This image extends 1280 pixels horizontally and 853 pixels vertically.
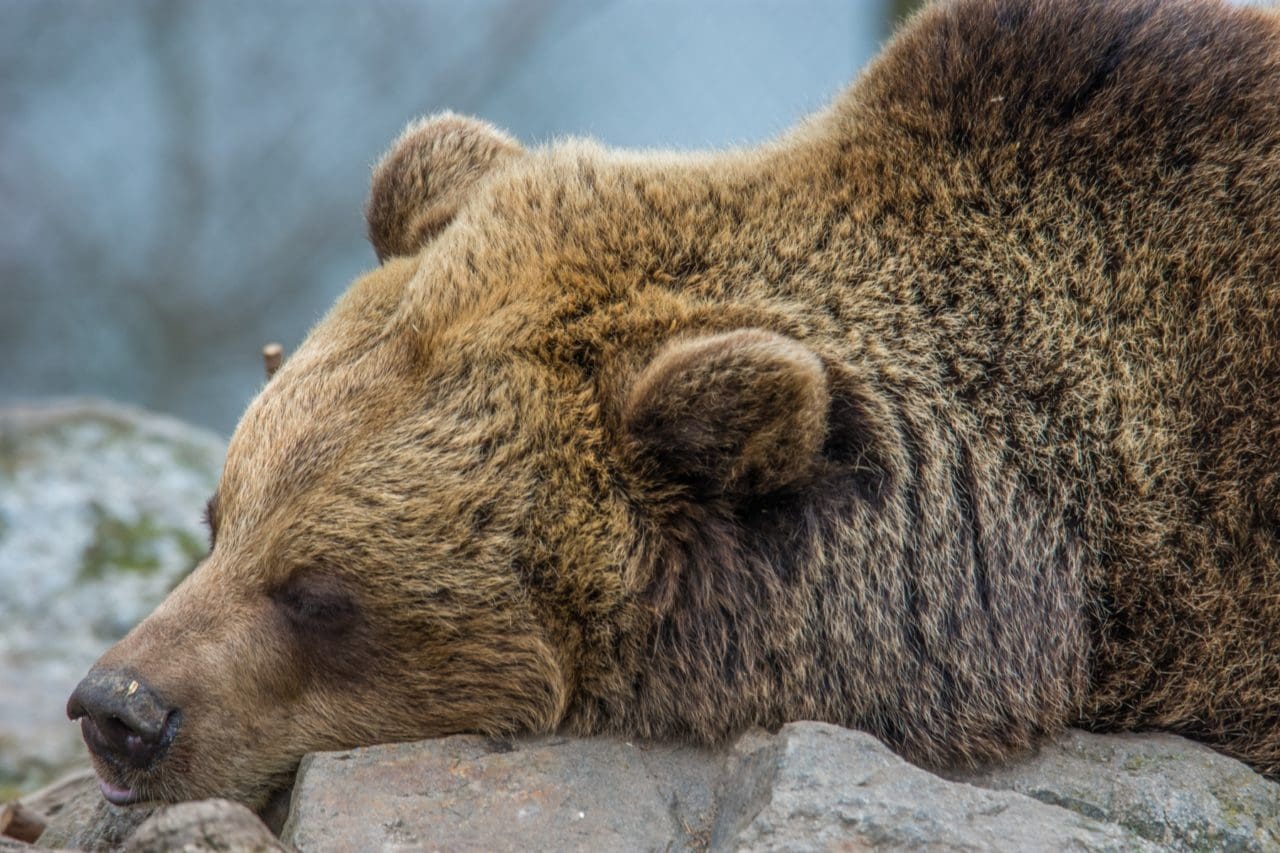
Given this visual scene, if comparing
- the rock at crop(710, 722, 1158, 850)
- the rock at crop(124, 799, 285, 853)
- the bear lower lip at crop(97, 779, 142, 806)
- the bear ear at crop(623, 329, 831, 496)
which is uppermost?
the bear ear at crop(623, 329, 831, 496)

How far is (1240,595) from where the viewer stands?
452 cm

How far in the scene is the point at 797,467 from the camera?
4.21m

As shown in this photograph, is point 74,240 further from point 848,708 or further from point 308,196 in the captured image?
point 848,708

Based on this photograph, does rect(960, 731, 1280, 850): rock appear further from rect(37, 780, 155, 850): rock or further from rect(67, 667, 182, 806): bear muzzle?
rect(37, 780, 155, 850): rock

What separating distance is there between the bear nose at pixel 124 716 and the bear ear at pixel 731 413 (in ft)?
5.08

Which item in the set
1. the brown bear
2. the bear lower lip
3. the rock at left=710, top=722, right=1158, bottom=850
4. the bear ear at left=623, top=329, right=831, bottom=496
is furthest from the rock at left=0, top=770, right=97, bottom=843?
the rock at left=710, top=722, right=1158, bottom=850

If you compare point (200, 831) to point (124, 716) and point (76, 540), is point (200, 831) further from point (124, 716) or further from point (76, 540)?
point (76, 540)

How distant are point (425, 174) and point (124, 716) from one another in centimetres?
Result: 219

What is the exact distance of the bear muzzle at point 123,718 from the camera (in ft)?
13.8

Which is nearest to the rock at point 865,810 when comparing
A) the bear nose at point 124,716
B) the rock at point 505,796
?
the rock at point 505,796

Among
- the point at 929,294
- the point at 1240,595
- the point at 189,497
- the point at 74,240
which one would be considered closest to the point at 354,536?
the point at 929,294

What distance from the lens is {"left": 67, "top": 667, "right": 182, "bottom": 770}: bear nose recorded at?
4.19 m

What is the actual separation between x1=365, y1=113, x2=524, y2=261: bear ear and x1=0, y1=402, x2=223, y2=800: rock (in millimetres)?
3119

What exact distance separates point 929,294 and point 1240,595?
1312 millimetres
